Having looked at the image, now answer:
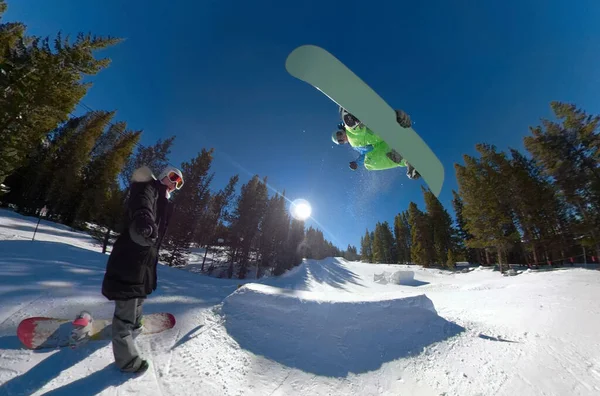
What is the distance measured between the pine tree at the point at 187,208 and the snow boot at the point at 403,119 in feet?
59.1

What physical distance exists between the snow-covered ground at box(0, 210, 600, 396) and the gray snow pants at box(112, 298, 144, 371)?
0.44 ft

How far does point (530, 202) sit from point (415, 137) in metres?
22.8

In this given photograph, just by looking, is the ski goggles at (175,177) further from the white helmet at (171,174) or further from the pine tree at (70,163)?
the pine tree at (70,163)

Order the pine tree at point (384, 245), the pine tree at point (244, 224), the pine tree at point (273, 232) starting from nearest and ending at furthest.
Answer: the pine tree at point (244, 224) → the pine tree at point (273, 232) → the pine tree at point (384, 245)

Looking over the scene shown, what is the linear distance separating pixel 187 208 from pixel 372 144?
17655 mm

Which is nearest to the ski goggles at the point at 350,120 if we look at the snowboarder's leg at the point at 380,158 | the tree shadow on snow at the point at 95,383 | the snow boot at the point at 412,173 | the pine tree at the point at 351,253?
the snowboarder's leg at the point at 380,158

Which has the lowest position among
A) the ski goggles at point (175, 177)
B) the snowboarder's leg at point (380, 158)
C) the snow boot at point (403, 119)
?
the ski goggles at point (175, 177)

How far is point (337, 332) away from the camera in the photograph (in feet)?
14.3

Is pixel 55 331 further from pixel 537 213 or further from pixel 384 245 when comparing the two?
pixel 384 245

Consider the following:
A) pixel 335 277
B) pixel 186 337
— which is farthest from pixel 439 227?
pixel 186 337

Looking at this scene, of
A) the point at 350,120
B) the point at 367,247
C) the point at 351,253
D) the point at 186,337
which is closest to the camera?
the point at 186,337

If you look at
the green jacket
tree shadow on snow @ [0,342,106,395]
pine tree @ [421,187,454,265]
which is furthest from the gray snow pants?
pine tree @ [421,187,454,265]

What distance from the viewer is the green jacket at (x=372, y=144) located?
592 centimetres

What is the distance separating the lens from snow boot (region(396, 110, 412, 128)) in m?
5.72
